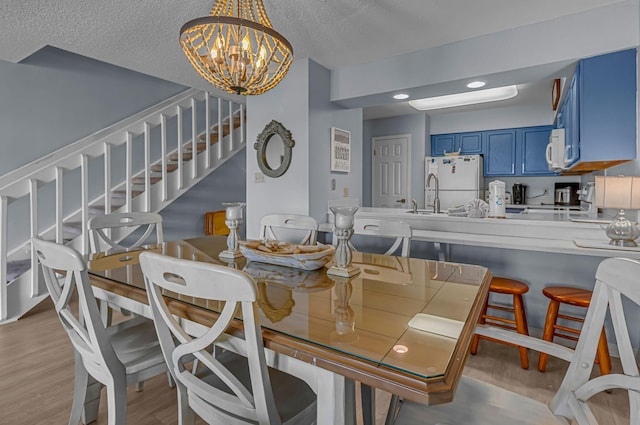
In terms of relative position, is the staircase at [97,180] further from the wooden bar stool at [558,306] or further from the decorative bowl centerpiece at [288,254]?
the wooden bar stool at [558,306]

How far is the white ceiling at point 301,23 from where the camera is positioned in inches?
92.9

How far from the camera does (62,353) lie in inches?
93.8

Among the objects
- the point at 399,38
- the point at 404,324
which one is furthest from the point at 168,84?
the point at 404,324

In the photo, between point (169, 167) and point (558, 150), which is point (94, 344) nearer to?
point (169, 167)

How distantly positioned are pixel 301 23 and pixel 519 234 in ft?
7.60

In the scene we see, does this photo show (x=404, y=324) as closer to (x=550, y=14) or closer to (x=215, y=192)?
(x=550, y=14)

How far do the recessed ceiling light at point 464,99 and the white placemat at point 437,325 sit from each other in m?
3.94

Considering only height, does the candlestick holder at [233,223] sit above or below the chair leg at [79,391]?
above

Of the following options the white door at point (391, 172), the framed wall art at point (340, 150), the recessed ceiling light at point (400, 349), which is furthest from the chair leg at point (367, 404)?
the white door at point (391, 172)

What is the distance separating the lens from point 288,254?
1.57 m

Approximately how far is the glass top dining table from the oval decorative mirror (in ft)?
6.43

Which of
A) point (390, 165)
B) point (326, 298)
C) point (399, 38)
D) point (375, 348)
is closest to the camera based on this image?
point (375, 348)

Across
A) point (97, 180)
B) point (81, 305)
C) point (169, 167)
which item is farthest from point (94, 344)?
point (97, 180)

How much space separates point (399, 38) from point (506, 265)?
205 centimetres
